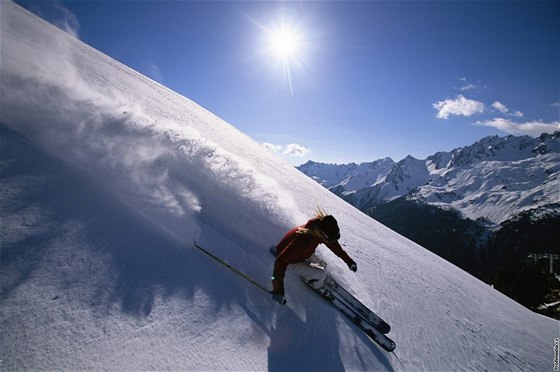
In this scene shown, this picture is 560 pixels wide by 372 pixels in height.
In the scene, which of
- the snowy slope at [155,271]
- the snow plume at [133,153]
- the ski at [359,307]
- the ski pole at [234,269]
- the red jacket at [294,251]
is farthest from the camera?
the ski at [359,307]

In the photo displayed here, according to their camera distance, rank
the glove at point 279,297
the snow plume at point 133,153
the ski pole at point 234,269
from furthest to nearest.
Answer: the snow plume at point 133,153
the ski pole at point 234,269
the glove at point 279,297

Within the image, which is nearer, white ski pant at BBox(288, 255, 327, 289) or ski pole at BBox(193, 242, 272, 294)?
ski pole at BBox(193, 242, 272, 294)

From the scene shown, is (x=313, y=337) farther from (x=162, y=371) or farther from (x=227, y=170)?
(x=227, y=170)

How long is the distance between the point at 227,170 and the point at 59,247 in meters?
4.44

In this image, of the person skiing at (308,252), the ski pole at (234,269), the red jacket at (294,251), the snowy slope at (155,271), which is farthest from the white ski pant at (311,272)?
the ski pole at (234,269)

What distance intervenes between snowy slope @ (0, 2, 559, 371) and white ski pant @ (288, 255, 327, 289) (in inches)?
10.2

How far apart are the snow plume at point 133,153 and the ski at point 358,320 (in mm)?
1996

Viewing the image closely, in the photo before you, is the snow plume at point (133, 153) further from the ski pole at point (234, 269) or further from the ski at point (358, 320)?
the ski at point (358, 320)

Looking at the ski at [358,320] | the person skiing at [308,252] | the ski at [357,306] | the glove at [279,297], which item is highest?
the person skiing at [308,252]

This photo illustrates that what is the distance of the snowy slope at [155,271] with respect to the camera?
3117 millimetres

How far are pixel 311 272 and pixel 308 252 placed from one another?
0.41 meters

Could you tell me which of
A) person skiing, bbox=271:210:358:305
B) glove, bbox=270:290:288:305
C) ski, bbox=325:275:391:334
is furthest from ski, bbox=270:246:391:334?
glove, bbox=270:290:288:305

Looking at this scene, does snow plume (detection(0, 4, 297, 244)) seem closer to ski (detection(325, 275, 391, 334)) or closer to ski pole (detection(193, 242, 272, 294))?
ski pole (detection(193, 242, 272, 294))

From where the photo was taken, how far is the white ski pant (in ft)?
18.1
